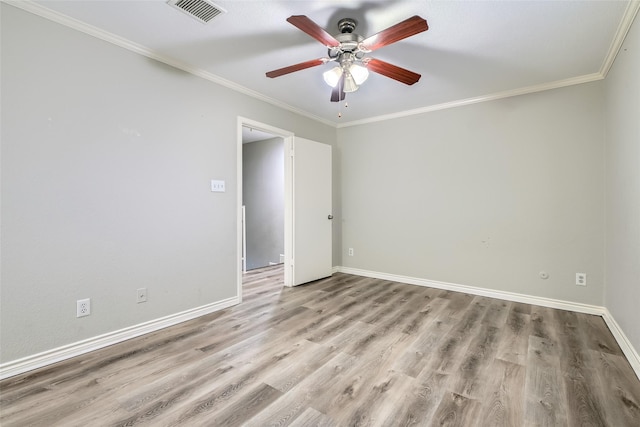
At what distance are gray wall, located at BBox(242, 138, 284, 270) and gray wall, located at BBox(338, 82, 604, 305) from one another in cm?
182

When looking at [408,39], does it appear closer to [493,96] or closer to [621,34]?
[621,34]

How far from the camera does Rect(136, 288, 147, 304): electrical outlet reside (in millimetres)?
2381

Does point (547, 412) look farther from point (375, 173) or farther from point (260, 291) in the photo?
point (375, 173)

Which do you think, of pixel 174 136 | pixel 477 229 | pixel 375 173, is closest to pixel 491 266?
pixel 477 229

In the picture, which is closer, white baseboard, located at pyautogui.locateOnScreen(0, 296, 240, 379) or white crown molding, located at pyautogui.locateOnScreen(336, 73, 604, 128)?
white baseboard, located at pyautogui.locateOnScreen(0, 296, 240, 379)

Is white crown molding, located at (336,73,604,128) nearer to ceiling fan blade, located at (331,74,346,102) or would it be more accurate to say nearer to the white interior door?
the white interior door

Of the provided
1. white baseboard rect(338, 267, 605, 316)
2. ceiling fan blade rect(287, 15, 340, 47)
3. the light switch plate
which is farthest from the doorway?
ceiling fan blade rect(287, 15, 340, 47)

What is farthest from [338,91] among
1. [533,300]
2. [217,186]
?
[533,300]

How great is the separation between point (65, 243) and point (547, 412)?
313 cm

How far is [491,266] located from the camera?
133 inches

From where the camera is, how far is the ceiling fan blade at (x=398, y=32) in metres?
1.55

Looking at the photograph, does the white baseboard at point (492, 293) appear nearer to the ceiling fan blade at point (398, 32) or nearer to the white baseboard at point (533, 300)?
the white baseboard at point (533, 300)

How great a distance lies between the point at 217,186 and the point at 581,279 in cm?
383

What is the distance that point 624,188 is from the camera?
2174 mm
